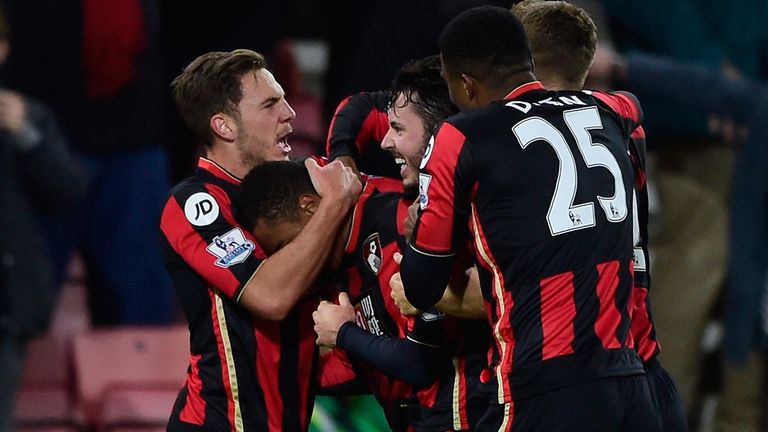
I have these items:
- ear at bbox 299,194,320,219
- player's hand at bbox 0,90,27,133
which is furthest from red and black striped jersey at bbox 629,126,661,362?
player's hand at bbox 0,90,27,133

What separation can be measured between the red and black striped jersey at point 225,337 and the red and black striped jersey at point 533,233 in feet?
2.30

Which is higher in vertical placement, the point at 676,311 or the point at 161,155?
the point at 161,155

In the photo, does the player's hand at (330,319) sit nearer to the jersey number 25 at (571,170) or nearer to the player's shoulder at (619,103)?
the jersey number 25 at (571,170)

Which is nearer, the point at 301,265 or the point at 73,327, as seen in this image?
the point at 301,265

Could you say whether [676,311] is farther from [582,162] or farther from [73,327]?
[582,162]

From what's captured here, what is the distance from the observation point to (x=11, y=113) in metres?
7.57

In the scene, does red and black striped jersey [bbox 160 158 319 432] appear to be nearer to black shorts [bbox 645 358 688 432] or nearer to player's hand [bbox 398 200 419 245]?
player's hand [bbox 398 200 419 245]

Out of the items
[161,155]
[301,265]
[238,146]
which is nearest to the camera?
[301,265]

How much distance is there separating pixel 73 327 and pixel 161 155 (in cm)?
114

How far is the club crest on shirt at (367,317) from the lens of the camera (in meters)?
5.23

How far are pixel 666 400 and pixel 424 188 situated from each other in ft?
3.32

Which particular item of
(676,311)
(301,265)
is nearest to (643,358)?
(301,265)

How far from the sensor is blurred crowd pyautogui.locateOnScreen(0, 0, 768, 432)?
7.77 meters

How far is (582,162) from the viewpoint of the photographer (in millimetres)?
4660
